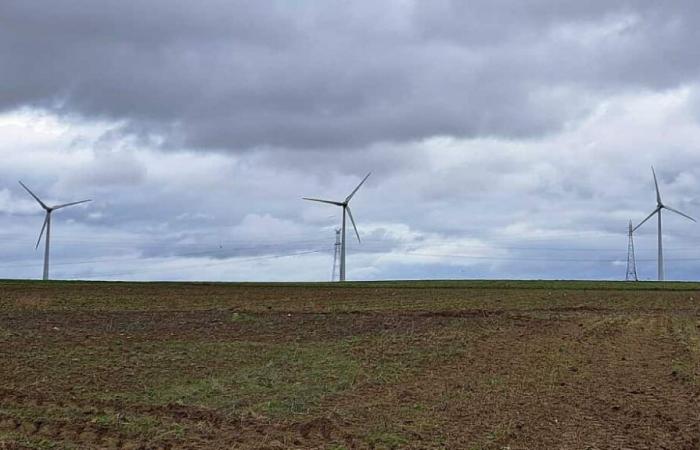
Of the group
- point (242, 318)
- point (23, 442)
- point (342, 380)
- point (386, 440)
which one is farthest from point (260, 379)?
point (242, 318)

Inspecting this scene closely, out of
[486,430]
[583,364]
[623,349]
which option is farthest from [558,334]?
[486,430]

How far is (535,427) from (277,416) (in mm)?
4682

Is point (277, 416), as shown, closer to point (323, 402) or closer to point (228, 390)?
point (323, 402)

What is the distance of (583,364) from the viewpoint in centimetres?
2347

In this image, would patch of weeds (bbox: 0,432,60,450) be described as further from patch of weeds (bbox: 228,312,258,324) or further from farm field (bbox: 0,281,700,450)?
patch of weeds (bbox: 228,312,258,324)

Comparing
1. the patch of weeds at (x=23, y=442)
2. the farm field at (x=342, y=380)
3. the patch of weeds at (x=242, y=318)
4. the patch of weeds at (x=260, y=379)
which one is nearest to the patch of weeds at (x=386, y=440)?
the farm field at (x=342, y=380)

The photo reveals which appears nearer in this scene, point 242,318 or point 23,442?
point 23,442

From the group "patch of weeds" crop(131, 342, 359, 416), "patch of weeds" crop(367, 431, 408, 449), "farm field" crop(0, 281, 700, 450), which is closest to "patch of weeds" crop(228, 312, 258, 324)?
"farm field" crop(0, 281, 700, 450)

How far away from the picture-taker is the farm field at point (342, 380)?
14516mm

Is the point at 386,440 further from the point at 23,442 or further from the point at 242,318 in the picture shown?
the point at 242,318

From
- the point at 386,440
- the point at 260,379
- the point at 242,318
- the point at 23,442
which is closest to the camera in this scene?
the point at 23,442

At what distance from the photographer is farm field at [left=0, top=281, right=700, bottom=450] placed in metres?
14.5

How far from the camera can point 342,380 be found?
65.5ft

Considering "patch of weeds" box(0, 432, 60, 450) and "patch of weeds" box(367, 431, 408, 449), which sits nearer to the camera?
"patch of weeds" box(0, 432, 60, 450)
